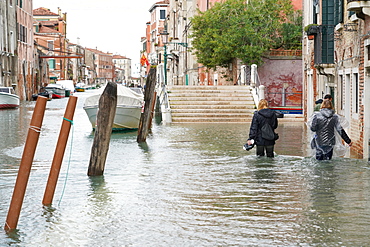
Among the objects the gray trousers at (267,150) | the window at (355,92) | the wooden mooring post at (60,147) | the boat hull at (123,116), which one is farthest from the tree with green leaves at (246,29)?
the wooden mooring post at (60,147)

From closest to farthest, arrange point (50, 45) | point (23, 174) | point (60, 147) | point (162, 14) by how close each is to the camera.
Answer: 1. point (23, 174)
2. point (60, 147)
3. point (50, 45)
4. point (162, 14)

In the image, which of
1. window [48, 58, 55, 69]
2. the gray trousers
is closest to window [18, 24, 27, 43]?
window [48, 58, 55, 69]

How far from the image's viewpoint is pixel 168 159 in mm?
13617

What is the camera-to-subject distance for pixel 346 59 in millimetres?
16000

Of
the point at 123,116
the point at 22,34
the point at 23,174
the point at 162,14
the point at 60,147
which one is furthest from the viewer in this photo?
the point at 162,14

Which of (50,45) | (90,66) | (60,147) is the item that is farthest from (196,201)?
(90,66)

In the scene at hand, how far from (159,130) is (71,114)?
13642 mm

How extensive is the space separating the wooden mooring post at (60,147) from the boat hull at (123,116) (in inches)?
520

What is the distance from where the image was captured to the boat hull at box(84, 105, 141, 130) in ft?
71.5

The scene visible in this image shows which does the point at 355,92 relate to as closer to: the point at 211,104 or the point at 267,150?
the point at 267,150

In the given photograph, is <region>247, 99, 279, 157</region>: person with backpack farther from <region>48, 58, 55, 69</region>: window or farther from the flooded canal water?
<region>48, 58, 55, 69</region>: window

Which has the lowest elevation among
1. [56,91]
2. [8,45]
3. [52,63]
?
[56,91]

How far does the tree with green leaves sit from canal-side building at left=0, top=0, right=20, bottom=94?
19.9 meters

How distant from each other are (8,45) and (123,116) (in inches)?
1214
